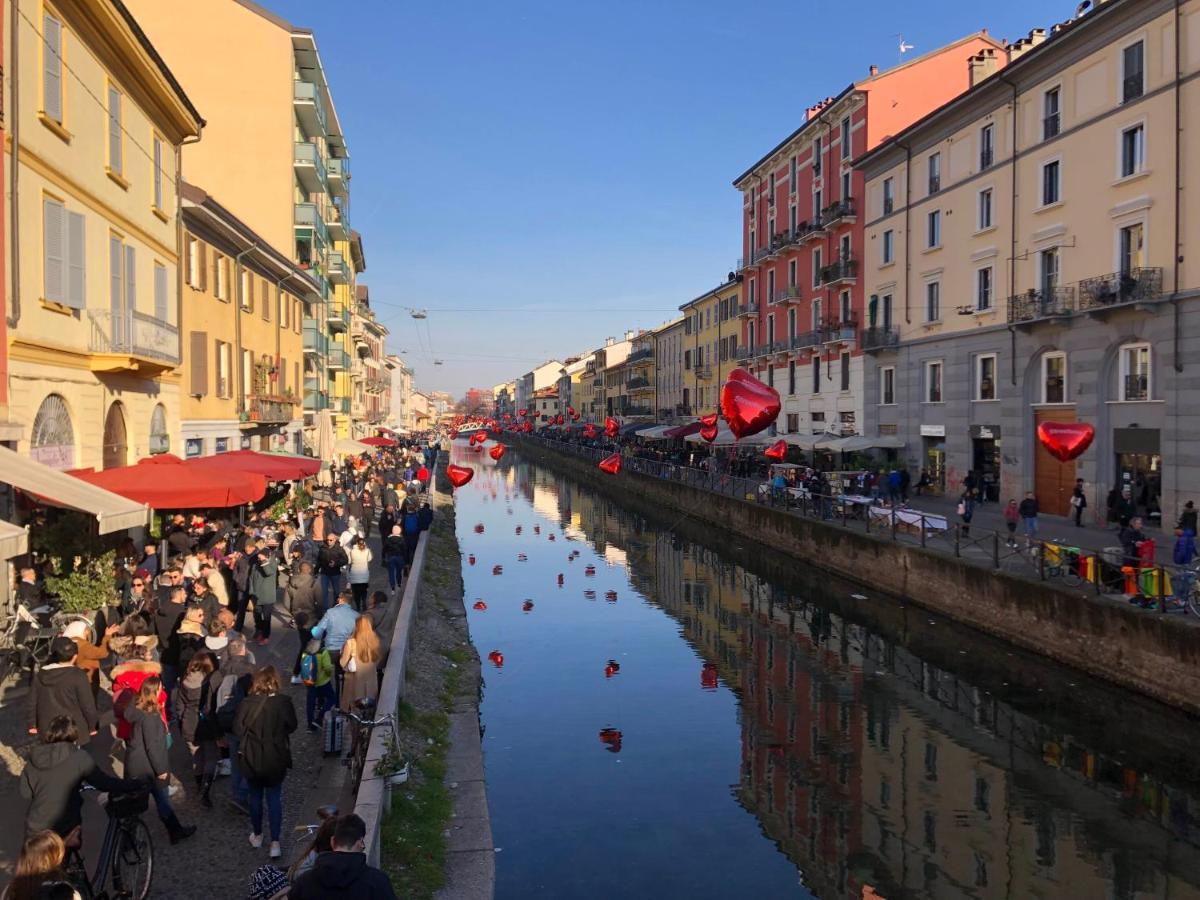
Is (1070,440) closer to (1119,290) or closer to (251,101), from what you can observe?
(1119,290)

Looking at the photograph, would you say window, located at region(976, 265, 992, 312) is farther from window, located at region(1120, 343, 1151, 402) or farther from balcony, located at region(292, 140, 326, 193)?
balcony, located at region(292, 140, 326, 193)

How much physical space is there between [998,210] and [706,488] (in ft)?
51.5

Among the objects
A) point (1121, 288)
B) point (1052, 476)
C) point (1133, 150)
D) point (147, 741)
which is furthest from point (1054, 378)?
point (147, 741)

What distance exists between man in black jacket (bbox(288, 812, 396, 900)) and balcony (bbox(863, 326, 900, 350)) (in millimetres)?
33313

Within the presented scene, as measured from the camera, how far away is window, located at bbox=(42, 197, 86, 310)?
13.0 meters

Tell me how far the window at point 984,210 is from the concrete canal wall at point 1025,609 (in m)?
11.1

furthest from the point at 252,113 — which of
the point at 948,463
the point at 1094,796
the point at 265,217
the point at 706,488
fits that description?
the point at 1094,796

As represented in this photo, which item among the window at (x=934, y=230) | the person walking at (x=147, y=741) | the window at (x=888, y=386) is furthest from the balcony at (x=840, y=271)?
the person walking at (x=147, y=741)

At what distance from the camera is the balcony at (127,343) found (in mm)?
14672

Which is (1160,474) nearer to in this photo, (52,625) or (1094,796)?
(1094,796)

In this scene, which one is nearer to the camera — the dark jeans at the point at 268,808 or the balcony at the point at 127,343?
the dark jeans at the point at 268,808

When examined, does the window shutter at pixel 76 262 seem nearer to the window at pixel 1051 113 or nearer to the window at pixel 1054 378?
the window at pixel 1054 378

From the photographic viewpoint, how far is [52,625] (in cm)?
1078

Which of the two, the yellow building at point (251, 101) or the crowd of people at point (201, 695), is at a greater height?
the yellow building at point (251, 101)
